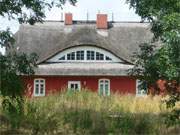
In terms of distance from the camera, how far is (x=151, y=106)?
2238 centimetres

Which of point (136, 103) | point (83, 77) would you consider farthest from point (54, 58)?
point (136, 103)

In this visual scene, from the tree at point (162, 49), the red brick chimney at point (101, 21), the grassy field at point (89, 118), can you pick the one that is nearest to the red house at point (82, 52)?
the red brick chimney at point (101, 21)

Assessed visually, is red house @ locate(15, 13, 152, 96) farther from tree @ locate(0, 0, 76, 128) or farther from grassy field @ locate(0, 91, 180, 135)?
tree @ locate(0, 0, 76, 128)

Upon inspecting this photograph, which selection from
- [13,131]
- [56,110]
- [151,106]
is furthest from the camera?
[151,106]

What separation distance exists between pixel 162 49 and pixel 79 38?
4119 centimetres

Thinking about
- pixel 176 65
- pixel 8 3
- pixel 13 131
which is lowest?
pixel 13 131

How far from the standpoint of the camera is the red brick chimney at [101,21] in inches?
2426

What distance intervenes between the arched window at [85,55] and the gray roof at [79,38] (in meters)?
0.47

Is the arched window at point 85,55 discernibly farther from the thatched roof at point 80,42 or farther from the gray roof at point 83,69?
the gray roof at point 83,69

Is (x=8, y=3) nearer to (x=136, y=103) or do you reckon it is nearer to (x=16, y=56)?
(x=16, y=56)

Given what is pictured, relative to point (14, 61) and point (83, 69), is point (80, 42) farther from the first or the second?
point (14, 61)

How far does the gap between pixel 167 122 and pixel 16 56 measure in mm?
5558

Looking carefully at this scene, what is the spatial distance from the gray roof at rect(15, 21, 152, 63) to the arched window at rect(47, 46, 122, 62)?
0.47 meters

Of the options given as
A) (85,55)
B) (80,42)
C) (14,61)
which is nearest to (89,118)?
(14,61)
